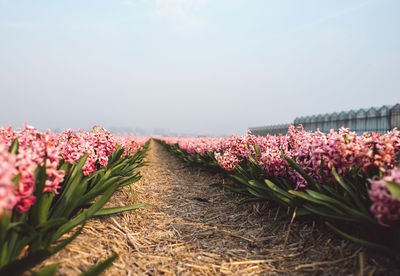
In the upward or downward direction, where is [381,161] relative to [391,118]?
downward

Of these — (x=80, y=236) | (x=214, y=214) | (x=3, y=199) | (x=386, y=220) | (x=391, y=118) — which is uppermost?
(x=391, y=118)

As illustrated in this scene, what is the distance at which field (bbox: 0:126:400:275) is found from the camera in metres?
1.66

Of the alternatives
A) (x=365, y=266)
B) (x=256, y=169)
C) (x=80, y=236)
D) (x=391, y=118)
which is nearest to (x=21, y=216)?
(x=80, y=236)

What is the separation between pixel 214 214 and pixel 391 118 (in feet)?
59.2

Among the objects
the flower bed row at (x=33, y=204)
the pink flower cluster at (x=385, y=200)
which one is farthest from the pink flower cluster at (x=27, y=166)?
the pink flower cluster at (x=385, y=200)

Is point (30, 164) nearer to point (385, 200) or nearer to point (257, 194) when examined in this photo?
point (385, 200)

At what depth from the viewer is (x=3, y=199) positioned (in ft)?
3.55

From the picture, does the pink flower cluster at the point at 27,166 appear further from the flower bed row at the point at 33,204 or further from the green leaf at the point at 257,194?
the green leaf at the point at 257,194

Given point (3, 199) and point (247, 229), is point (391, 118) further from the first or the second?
point (3, 199)

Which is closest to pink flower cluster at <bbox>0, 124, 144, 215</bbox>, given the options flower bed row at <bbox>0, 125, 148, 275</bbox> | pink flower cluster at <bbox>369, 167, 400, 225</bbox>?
flower bed row at <bbox>0, 125, 148, 275</bbox>

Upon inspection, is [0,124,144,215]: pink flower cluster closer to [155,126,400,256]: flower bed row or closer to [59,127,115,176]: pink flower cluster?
[59,127,115,176]: pink flower cluster

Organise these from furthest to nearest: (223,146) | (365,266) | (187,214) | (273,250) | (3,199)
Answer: (223,146), (187,214), (273,250), (365,266), (3,199)

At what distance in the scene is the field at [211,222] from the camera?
1664 mm

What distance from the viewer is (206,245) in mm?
2828
